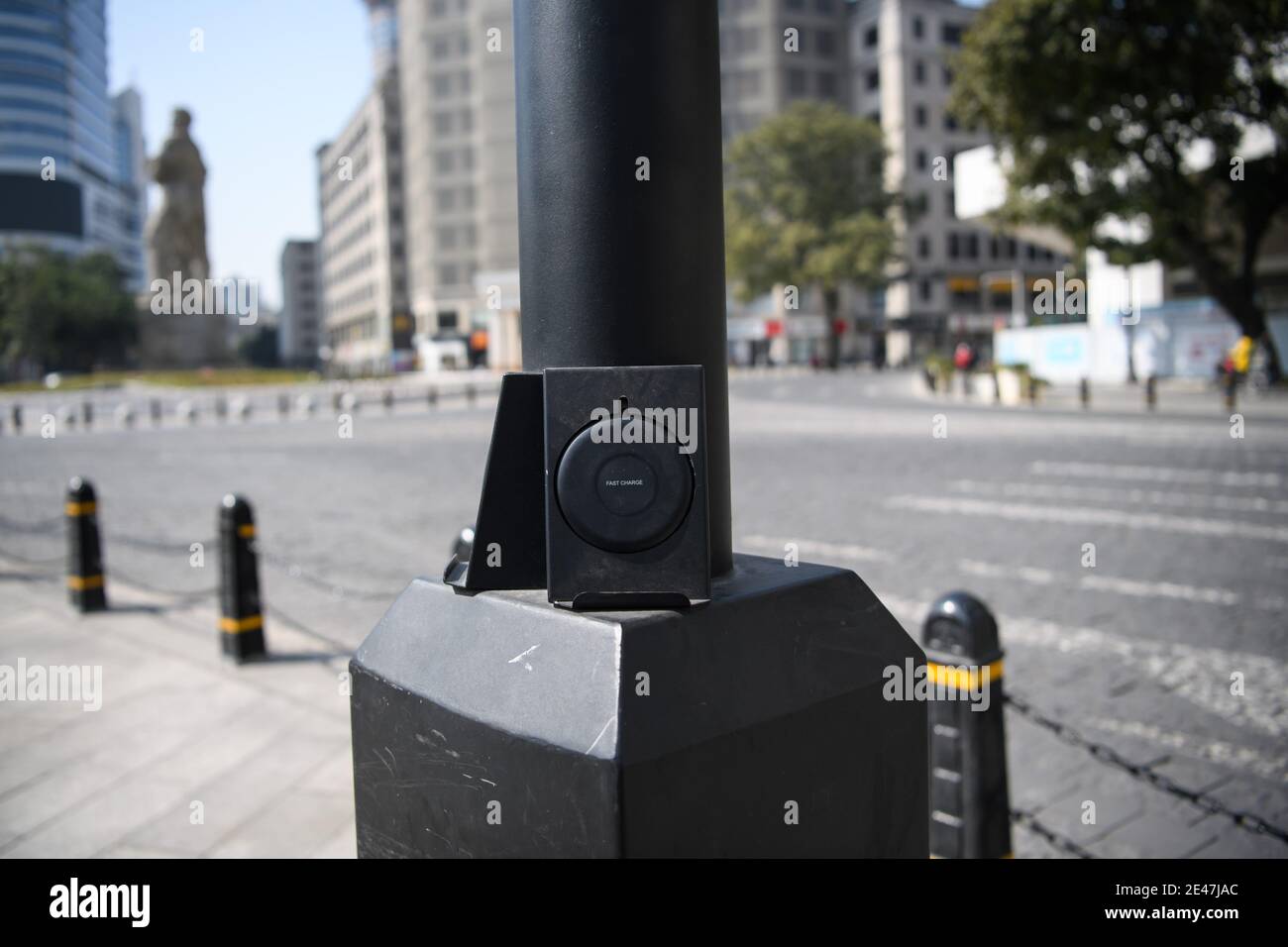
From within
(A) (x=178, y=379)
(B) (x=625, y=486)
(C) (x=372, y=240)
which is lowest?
(B) (x=625, y=486)

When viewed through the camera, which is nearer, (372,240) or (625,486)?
(625,486)

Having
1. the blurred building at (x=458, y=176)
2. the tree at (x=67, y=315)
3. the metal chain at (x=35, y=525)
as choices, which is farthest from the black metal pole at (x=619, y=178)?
the blurred building at (x=458, y=176)

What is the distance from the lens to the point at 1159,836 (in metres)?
3.96

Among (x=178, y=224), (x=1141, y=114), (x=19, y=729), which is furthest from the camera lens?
(x=178, y=224)

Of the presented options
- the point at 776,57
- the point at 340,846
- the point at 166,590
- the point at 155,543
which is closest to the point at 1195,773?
the point at 340,846

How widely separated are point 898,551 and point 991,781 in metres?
5.59

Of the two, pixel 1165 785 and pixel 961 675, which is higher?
pixel 961 675

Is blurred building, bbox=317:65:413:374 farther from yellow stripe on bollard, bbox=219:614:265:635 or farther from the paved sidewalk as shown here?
yellow stripe on bollard, bbox=219:614:265:635

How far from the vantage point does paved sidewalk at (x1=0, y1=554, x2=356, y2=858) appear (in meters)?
3.93

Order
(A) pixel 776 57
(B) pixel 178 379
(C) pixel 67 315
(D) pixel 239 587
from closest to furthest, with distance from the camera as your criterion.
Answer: (D) pixel 239 587 < (B) pixel 178 379 < (A) pixel 776 57 < (C) pixel 67 315

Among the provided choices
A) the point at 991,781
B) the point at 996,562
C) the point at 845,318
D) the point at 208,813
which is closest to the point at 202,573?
the point at 208,813

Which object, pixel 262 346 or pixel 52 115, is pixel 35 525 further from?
pixel 262 346

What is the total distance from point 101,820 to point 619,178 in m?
3.86

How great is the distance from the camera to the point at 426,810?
4.39 feet
